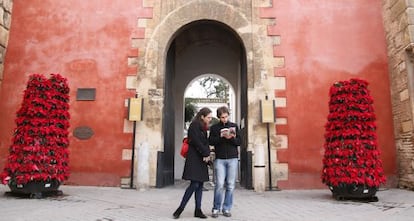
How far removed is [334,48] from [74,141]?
5099 millimetres

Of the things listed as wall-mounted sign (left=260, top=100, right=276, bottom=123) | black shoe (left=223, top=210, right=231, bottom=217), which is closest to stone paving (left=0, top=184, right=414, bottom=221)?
black shoe (left=223, top=210, right=231, bottom=217)

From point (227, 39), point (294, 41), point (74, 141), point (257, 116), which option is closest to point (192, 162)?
point (257, 116)

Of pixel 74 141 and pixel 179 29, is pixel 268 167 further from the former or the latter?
pixel 74 141

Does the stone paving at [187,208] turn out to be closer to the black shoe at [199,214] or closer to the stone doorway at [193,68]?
the black shoe at [199,214]

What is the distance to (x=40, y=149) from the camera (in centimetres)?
454

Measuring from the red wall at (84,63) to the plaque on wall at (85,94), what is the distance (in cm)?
6

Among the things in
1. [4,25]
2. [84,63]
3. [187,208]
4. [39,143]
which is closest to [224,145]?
[187,208]

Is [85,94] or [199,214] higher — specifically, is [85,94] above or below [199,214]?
above

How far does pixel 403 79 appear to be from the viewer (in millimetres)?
5617

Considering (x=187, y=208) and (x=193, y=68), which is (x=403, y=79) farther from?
(x=193, y=68)

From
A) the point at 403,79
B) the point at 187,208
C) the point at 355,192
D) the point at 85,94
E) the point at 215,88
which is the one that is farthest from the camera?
the point at 215,88

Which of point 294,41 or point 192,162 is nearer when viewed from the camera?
point 192,162

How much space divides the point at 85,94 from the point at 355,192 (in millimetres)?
4798

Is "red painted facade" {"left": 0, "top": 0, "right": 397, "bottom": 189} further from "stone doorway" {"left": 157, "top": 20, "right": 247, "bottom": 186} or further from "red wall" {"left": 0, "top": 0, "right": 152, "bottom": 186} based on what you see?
"stone doorway" {"left": 157, "top": 20, "right": 247, "bottom": 186}
